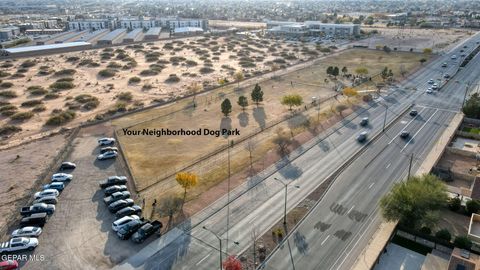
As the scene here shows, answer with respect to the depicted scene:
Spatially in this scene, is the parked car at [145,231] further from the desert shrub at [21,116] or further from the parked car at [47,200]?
the desert shrub at [21,116]

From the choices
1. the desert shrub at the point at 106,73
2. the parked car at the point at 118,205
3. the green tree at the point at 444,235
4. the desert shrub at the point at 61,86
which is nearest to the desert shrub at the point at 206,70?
the desert shrub at the point at 106,73

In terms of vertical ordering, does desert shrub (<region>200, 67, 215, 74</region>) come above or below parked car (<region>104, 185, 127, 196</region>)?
above

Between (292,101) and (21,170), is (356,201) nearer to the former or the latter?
(292,101)

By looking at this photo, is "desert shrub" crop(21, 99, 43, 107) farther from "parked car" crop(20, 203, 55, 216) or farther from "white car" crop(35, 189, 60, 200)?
"parked car" crop(20, 203, 55, 216)

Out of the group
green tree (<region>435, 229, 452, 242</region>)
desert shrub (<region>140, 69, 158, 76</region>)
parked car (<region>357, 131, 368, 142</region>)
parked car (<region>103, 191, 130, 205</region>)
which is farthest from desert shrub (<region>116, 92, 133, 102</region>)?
green tree (<region>435, 229, 452, 242</region>)

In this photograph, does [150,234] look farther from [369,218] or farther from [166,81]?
[166,81]

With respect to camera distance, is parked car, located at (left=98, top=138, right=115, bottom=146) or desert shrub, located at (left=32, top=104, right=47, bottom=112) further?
desert shrub, located at (left=32, top=104, right=47, bottom=112)

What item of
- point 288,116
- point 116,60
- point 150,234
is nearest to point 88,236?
point 150,234
